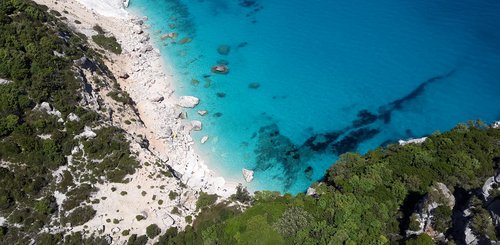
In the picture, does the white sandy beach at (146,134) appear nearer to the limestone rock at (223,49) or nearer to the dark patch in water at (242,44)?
the limestone rock at (223,49)

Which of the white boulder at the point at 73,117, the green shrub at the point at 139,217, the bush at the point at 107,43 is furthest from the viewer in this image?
the bush at the point at 107,43

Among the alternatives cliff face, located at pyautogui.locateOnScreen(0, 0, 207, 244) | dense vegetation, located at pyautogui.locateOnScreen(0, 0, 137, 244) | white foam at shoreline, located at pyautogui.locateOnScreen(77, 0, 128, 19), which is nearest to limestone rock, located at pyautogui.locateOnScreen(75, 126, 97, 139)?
cliff face, located at pyautogui.locateOnScreen(0, 0, 207, 244)

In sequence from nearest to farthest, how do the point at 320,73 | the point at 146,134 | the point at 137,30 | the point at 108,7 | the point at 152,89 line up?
the point at 146,134, the point at 152,89, the point at 320,73, the point at 137,30, the point at 108,7

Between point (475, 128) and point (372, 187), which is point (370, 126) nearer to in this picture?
point (475, 128)

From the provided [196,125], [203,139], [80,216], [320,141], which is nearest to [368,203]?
[320,141]

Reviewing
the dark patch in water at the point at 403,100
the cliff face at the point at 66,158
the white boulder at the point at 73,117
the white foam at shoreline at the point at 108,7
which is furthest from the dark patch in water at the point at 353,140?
the white foam at shoreline at the point at 108,7

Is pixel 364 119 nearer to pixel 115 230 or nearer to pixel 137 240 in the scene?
pixel 137 240

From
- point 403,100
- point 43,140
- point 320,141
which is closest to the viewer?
point 43,140
